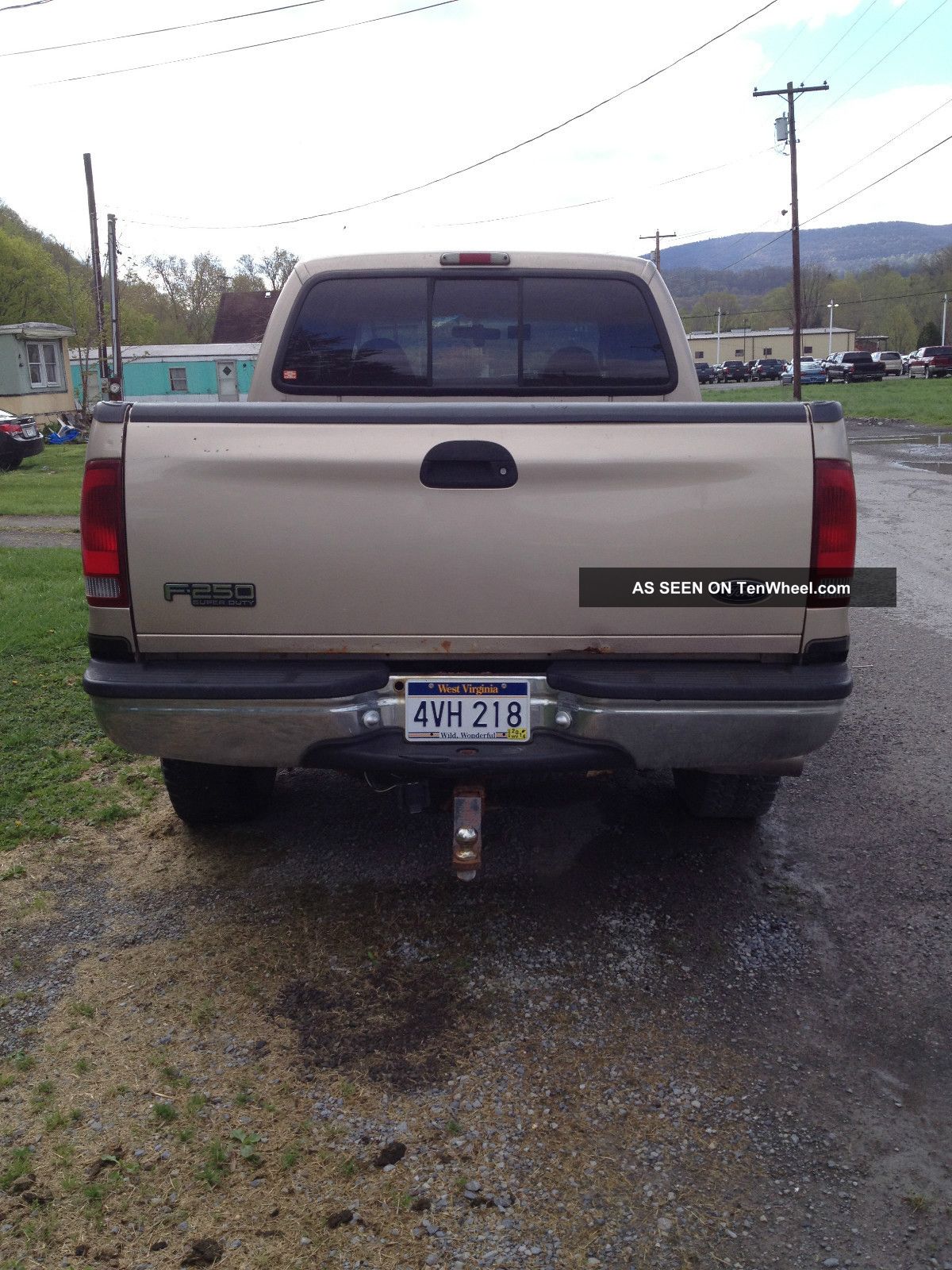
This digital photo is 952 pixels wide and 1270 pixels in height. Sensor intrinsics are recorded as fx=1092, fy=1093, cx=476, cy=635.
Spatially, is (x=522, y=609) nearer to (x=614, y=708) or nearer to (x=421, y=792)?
(x=614, y=708)

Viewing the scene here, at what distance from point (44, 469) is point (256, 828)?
68.8 ft

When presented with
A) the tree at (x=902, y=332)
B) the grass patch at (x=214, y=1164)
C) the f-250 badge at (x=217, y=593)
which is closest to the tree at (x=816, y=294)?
the tree at (x=902, y=332)

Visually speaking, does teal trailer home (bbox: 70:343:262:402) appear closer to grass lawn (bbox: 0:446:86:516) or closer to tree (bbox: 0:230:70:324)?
tree (bbox: 0:230:70:324)

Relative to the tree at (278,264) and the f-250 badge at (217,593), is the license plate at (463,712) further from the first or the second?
the tree at (278,264)

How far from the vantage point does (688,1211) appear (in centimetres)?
236

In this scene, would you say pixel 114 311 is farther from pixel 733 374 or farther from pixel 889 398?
pixel 733 374

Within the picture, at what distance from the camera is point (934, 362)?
61.2 m

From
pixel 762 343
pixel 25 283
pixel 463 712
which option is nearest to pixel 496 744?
pixel 463 712

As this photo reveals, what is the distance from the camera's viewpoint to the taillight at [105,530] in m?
3.09

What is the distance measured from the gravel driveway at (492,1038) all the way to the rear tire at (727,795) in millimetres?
152

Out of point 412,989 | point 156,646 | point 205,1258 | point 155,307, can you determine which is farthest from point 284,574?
point 155,307

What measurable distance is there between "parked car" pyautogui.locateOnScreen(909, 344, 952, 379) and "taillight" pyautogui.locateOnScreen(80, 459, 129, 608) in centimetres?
6485

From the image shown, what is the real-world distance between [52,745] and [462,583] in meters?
3.22

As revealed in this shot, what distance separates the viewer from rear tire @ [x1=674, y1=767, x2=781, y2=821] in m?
4.05
